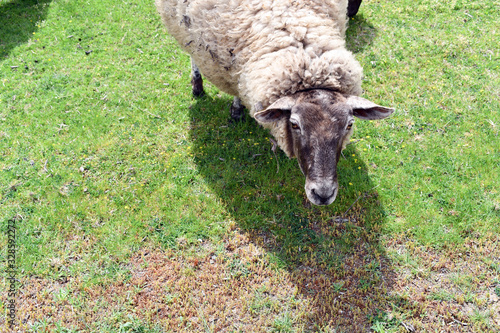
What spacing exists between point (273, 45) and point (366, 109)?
5.06ft

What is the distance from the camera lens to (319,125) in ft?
13.8

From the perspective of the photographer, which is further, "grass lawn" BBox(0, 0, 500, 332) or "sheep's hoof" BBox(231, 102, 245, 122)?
"sheep's hoof" BBox(231, 102, 245, 122)

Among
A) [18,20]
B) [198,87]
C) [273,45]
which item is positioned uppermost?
[273,45]

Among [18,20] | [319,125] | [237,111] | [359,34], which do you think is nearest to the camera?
[319,125]

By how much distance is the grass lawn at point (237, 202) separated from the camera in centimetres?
458

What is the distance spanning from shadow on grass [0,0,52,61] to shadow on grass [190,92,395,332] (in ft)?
19.0

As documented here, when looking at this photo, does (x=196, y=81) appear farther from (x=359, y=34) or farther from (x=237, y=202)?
(x=359, y=34)

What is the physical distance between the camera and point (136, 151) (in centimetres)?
659

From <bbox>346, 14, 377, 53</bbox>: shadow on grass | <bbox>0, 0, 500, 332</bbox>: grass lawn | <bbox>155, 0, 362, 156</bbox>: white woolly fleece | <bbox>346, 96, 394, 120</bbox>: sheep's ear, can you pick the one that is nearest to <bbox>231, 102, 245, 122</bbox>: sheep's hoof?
<bbox>0, 0, 500, 332</bbox>: grass lawn

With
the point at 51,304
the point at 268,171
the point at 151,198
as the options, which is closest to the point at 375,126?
the point at 268,171

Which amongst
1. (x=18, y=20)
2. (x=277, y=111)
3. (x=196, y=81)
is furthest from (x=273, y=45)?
(x=18, y=20)

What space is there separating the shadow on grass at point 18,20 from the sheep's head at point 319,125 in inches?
320

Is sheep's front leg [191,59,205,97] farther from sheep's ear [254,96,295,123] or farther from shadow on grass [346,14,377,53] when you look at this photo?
shadow on grass [346,14,377,53]

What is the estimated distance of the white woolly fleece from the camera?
14.9 feet
